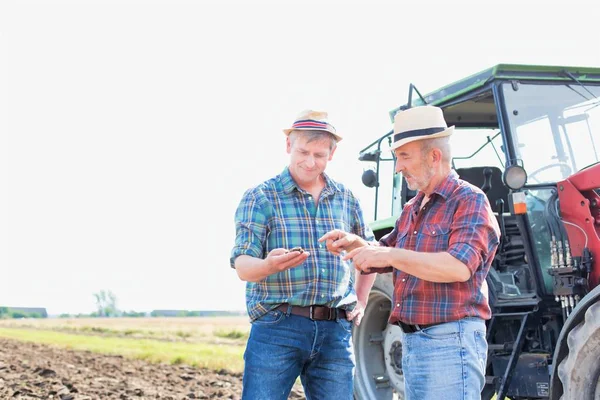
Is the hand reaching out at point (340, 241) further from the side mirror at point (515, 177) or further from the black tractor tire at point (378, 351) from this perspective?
the black tractor tire at point (378, 351)

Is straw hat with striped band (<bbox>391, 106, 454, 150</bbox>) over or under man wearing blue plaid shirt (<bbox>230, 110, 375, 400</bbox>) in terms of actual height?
over

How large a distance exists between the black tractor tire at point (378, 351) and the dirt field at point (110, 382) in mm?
2898

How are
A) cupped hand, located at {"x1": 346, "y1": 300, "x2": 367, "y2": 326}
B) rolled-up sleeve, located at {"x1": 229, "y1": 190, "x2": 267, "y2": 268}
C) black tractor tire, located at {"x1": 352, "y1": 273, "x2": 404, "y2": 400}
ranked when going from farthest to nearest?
black tractor tire, located at {"x1": 352, "y1": 273, "x2": 404, "y2": 400} → cupped hand, located at {"x1": 346, "y1": 300, "x2": 367, "y2": 326} → rolled-up sleeve, located at {"x1": 229, "y1": 190, "x2": 267, "y2": 268}

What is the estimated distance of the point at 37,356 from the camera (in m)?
15.6

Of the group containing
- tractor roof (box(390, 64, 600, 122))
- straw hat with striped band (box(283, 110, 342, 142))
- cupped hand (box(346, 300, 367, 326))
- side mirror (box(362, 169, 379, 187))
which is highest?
tractor roof (box(390, 64, 600, 122))

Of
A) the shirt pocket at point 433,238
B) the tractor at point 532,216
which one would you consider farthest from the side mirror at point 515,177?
the shirt pocket at point 433,238

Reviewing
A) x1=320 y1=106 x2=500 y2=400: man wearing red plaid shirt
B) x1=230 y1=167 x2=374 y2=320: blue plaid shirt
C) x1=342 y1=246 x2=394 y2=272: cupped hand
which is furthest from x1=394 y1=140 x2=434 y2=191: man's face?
x1=230 y1=167 x2=374 y2=320: blue plaid shirt

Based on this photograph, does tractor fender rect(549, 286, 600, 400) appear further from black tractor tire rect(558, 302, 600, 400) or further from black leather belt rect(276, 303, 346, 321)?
black leather belt rect(276, 303, 346, 321)

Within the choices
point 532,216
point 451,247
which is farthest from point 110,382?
point 451,247

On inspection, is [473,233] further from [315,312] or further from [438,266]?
[315,312]

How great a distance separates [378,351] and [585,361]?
265cm

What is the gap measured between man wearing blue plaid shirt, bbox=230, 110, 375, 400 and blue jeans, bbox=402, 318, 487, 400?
60cm

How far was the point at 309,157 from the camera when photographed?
133 inches

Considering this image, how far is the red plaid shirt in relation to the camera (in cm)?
277
